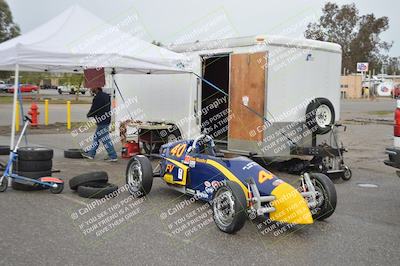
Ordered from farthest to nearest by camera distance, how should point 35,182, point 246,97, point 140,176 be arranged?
1. point 246,97
2. point 35,182
3. point 140,176

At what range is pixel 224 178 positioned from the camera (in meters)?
6.59

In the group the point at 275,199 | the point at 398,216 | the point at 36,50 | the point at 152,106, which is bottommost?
the point at 398,216

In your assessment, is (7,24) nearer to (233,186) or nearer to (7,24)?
(7,24)

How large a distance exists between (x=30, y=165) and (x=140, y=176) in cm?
185

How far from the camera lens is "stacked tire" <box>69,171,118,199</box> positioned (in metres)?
7.66

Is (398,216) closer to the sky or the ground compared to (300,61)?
closer to the ground

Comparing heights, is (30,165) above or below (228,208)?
above

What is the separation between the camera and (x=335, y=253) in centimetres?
536

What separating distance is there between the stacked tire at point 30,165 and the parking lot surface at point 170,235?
0.62ft

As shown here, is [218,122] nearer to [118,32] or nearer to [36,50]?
[118,32]

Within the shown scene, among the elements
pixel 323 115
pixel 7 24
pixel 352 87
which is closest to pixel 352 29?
pixel 352 87

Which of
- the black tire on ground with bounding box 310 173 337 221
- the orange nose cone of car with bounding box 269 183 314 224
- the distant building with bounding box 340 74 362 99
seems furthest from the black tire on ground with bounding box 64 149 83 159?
the distant building with bounding box 340 74 362 99

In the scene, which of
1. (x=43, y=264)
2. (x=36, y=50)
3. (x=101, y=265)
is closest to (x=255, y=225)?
(x=101, y=265)

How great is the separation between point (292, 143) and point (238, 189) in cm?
439
